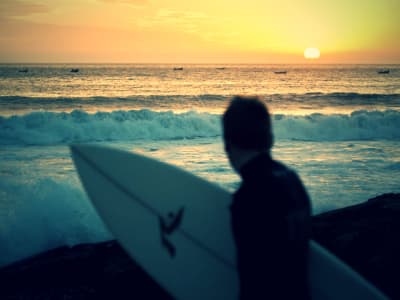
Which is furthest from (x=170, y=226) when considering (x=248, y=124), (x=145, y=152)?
(x=145, y=152)

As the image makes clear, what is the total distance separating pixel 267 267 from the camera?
125 centimetres

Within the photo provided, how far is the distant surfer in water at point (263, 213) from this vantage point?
1221mm

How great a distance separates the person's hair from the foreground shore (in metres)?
1.96

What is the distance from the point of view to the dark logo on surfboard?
2.31m

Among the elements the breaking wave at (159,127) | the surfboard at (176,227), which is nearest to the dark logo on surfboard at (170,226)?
the surfboard at (176,227)

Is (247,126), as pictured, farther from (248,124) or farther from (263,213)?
(263,213)

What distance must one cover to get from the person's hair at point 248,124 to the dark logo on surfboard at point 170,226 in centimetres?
108

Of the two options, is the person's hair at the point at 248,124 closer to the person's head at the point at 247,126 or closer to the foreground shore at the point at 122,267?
the person's head at the point at 247,126

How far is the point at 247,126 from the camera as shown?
1.30 metres

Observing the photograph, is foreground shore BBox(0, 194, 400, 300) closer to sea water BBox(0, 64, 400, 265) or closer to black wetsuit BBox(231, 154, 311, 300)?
sea water BBox(0, 64, 400, 265)

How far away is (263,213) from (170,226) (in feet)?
4.03

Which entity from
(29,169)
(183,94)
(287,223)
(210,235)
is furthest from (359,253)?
(183,94)

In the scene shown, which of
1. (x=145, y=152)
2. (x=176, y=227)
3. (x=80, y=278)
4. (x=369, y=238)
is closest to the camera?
(x=176, y=227)

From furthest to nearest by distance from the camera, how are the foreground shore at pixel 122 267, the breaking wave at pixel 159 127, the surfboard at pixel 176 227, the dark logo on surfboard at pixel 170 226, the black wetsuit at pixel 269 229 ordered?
the breaking wave at pixel 159 127
the foreground shore at pixel 122 267
the dark logo on surfboard at pixel 170 226
the surfboard at pixel 176 227
the black wetsuit at pixel 269 229
